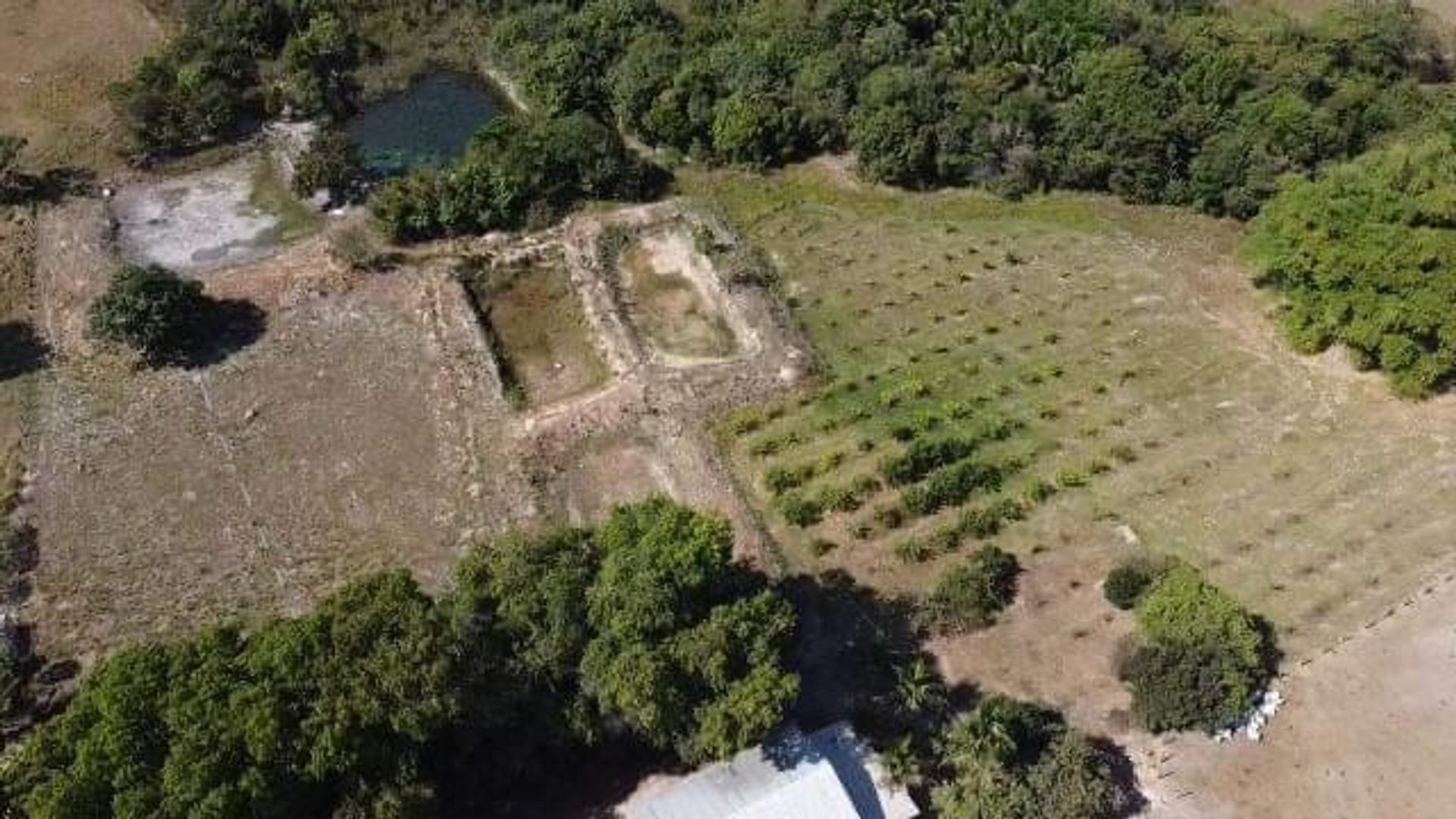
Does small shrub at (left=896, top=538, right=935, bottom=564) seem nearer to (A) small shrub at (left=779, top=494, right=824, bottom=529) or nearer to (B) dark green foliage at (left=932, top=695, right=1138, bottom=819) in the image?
(A) small shrub at (left=779, top=494, right=824, bottom=529)

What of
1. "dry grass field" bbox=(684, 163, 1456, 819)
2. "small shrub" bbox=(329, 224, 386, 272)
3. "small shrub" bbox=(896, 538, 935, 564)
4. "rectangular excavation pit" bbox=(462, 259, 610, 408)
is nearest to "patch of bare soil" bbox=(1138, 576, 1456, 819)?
"dry grass field" bbox=(684, 163, 1456, 819)

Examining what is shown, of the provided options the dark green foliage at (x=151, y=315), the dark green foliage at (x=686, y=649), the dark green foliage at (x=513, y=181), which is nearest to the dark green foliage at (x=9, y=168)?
the dark green foliage at (x=151, y=315)

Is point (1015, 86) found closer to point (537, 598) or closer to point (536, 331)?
point (536, 331)

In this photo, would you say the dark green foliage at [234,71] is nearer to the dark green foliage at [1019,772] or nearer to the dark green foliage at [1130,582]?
the dark green foliage at [1130,582]

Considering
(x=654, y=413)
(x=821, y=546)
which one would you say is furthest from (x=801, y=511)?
(x=654, y=413)

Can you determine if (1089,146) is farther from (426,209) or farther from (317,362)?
(317,362)

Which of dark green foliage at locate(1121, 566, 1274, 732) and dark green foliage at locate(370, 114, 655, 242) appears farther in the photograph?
dark green foliage at locate(370, 114, 655, 242)
